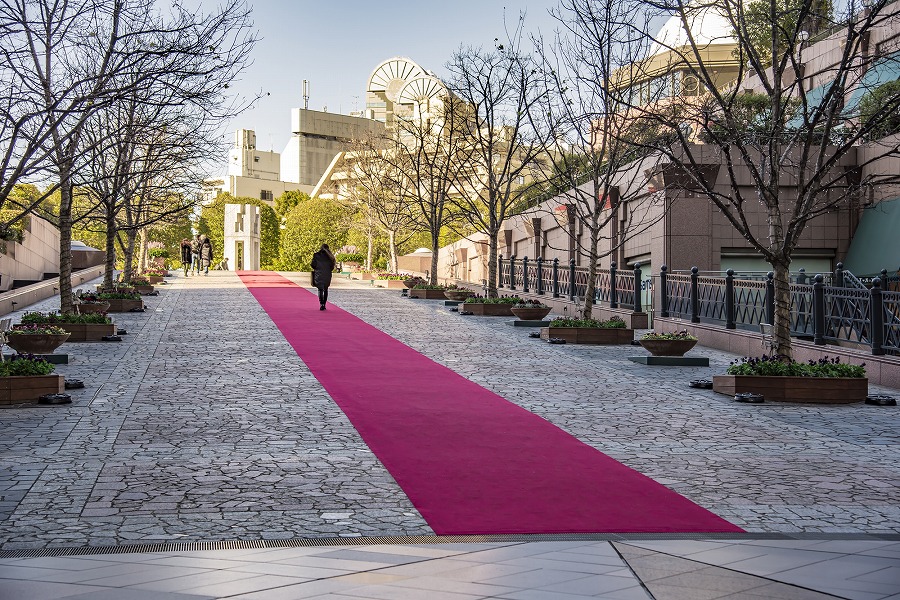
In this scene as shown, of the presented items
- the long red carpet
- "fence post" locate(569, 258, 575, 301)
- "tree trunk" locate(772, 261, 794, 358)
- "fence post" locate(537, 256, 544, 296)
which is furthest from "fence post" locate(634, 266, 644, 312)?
"tree trunk" locate(772, 261, 794, 358)

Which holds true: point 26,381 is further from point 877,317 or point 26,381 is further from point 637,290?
point 637,290

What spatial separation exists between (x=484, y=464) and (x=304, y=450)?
1833mm

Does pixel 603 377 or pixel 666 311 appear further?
pixel 666 311

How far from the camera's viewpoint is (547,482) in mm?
8352

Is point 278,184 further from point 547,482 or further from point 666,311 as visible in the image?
point 547,482

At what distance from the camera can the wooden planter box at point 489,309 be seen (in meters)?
27.8

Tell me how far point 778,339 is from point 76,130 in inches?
402

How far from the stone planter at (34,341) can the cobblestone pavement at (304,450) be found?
1.48ft

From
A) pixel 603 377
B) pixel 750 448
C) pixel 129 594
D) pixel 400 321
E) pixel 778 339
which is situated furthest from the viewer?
pixel 400 321

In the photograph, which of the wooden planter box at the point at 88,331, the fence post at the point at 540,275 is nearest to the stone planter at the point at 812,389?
the wooden planter box at the point at 88,331

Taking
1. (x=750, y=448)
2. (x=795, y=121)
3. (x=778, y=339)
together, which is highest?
(x=795, y=121)

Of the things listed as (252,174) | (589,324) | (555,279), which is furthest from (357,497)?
(252,174)

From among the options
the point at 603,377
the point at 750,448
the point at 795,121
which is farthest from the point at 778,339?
the point at 795,121

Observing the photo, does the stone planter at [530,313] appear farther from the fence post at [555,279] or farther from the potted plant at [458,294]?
the potted plant at [458,294]
